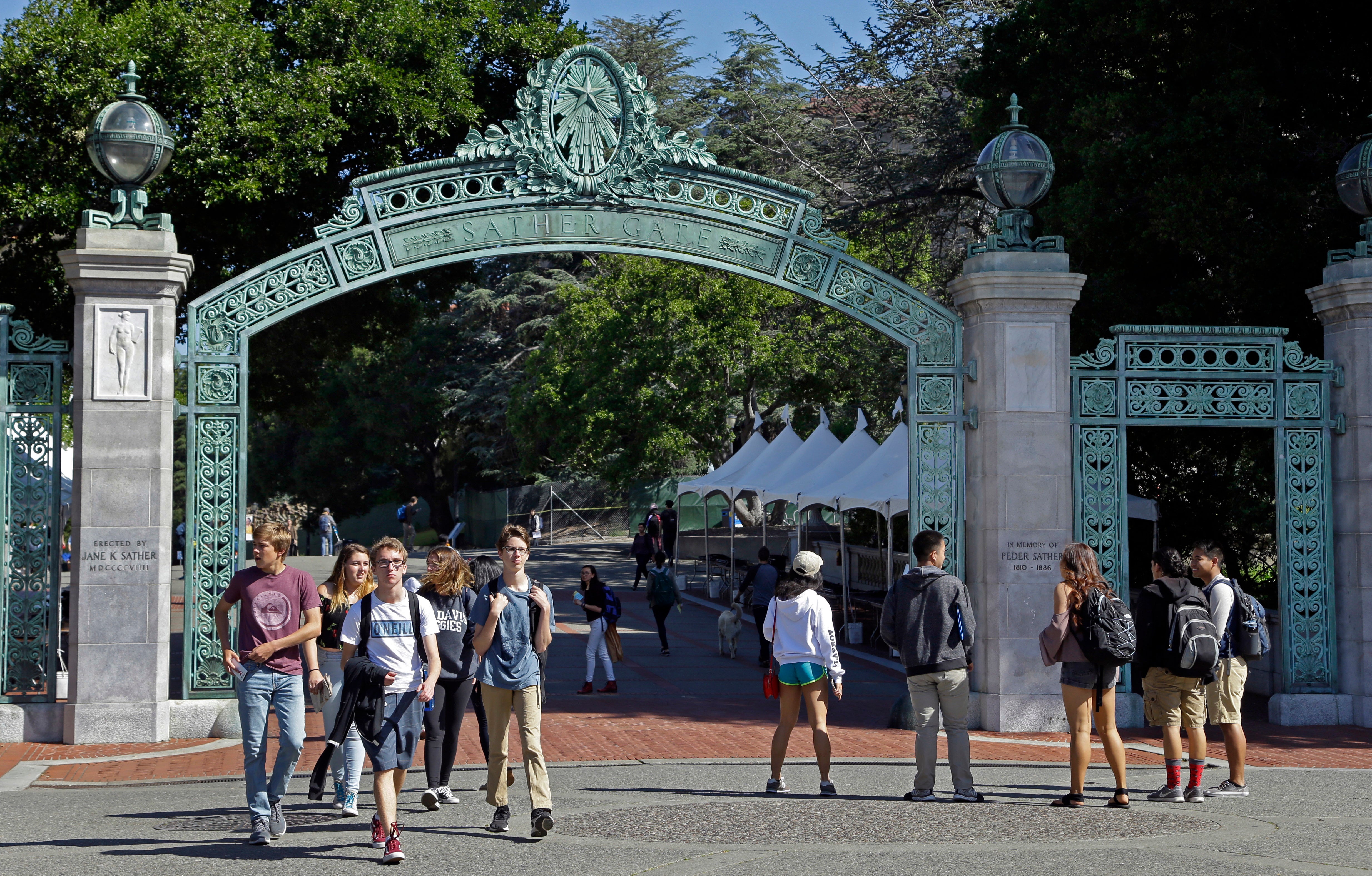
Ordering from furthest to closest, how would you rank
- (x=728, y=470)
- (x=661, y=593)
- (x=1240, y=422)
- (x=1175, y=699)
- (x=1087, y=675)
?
(x=728, y=470) < (x=661, y=593) < (x=1240, y=422) < (x=1175, y=699) < (x=1087, y=675)

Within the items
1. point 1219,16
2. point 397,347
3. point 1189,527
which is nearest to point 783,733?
point 1219,16

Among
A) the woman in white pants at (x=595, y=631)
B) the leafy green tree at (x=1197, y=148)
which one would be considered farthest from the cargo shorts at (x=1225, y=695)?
the woman in white pants at (x=595, y=631)

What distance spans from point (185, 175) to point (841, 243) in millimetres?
6905

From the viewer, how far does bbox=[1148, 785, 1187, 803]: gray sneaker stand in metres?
8.55

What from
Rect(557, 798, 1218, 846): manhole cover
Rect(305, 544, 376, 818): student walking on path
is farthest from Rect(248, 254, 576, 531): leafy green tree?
Rect(557, 798, 1218, 846): manhole cover

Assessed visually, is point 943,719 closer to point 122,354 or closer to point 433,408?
point 122,354

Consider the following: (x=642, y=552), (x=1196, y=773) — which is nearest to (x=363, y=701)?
(x=1196, y=773)

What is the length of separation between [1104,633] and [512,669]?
3420mm

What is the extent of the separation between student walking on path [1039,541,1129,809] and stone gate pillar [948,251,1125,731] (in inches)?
123

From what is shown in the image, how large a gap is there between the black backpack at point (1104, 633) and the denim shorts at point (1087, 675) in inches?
0.4

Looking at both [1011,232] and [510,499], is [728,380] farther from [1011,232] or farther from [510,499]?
[1011,232]

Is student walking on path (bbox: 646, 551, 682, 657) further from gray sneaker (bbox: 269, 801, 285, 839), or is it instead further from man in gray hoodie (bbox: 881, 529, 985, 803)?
gray sneaker (bbox: 269, 801, 285, 839)

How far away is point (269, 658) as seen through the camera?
736 centimetres

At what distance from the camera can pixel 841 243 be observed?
12336 mm
